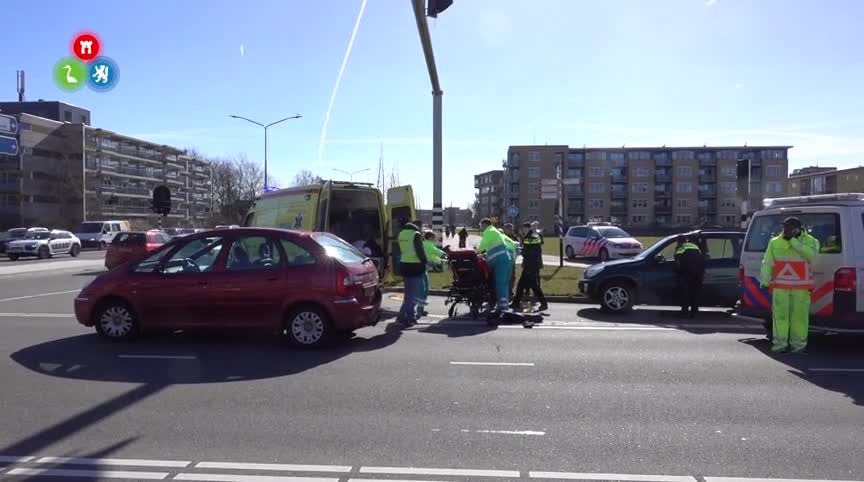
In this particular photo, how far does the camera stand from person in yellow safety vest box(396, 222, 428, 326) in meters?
10.8

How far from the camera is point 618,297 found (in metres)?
12.4

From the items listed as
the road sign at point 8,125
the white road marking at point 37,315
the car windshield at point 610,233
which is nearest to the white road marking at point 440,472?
the white road marking at point 37,315

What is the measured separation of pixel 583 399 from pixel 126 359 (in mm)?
5354

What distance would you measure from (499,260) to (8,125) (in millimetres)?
18521

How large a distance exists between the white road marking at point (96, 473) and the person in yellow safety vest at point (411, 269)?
6650 mm

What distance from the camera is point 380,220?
14.6 metres

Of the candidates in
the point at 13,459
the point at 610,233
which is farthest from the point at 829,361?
the point at 610,233

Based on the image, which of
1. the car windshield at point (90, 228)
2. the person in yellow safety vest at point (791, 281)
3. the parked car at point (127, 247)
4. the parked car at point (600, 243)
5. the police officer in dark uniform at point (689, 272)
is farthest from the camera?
the car windshield at point (90, 228)

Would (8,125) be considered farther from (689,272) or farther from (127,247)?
(689,272)

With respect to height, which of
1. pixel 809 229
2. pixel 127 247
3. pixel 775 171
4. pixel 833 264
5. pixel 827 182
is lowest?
pixel 127 247

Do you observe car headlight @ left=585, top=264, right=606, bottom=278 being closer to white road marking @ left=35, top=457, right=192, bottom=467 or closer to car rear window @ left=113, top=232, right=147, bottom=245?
white road marking @ left=35, top=457, right=192, bottom=467

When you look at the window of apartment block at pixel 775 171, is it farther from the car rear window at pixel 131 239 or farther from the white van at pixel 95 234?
the car rear window at pixel 131 239

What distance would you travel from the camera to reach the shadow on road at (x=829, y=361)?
6746mm

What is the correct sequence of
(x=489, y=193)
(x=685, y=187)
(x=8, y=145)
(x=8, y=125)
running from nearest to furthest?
1. (x=8, y=145)
2. (x=8, y=125)
3. (x=685, y=187)
4. (x=489, y=193)
